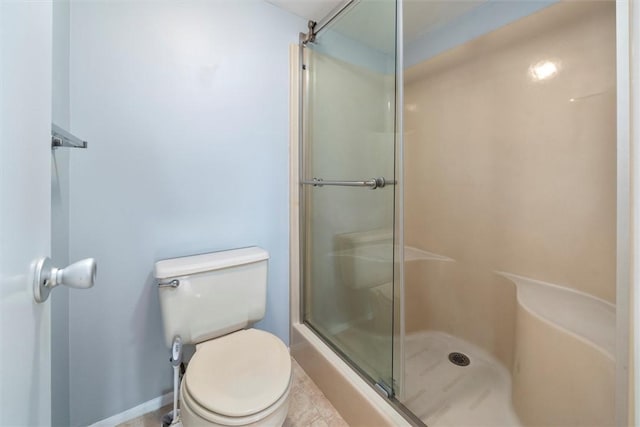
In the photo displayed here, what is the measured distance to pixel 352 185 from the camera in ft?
4.00

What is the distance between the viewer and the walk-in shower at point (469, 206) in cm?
105

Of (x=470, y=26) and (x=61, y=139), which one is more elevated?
(x=470, y=26)

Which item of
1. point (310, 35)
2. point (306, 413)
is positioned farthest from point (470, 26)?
point (306, 413)

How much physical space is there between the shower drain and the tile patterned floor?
773 mm

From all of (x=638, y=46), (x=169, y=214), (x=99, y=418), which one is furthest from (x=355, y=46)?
(x=99, y=418)

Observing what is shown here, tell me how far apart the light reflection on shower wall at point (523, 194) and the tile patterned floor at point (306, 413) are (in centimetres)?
78

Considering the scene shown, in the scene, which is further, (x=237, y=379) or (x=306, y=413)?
(x=306, y=413)

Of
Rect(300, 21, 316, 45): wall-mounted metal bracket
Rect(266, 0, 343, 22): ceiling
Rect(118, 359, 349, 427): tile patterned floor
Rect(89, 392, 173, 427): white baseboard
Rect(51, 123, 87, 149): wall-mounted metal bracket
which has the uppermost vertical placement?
Rect(266, 0, 343, 22): ceiling

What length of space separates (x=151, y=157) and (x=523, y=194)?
6.17ft

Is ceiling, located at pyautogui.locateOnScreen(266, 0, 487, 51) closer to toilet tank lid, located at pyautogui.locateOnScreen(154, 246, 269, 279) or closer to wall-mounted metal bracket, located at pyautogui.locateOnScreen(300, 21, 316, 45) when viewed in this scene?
wall-mounted metal bracket, located at pyautogui.locateOnScreen(300, 21, 316, 45)

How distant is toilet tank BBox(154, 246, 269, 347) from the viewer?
1.06 metres

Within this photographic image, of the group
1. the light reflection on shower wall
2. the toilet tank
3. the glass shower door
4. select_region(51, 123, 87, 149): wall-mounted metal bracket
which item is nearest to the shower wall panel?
the light reflection on shower wall

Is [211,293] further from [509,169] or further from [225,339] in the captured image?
[509,169]

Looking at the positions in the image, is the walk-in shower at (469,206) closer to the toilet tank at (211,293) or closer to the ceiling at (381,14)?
the ceiling at (381,14)
